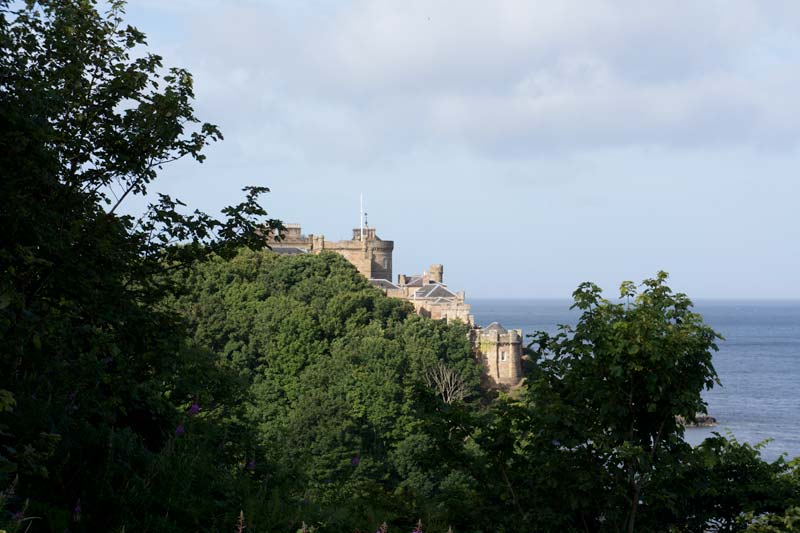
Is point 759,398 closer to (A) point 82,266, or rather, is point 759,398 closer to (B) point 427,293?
(B) point 427,293

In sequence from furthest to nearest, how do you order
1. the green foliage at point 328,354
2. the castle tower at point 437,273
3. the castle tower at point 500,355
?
the castle tower at point 437,273
the castle tower at point 500,355
the green foliage at point 328,354

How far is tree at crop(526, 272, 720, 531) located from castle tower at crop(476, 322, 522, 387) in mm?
57948

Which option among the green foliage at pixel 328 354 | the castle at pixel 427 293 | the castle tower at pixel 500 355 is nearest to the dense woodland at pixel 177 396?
the green foliage at pixel 328 354

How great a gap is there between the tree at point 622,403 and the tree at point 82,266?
16.0 feet

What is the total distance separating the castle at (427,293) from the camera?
7100cm

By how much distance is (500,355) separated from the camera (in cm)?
7100

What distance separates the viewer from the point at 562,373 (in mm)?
13648

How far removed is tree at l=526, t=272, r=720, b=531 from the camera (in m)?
12.2

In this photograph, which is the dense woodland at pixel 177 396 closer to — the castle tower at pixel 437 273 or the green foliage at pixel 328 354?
the green foliage at pixel 328 354

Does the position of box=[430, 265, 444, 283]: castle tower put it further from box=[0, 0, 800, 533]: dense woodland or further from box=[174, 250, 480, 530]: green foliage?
box=[0, 0, 800, 533]: dense woodland

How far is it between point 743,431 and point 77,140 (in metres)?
66.1

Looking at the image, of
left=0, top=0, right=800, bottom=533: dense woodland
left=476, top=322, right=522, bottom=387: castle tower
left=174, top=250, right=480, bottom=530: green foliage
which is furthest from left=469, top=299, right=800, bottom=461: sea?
left=0, top=0, right=800, bottom=533: dense woodland

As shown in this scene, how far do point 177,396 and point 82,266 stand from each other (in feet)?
20.3

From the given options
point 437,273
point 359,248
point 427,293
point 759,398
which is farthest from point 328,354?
point 759,398
